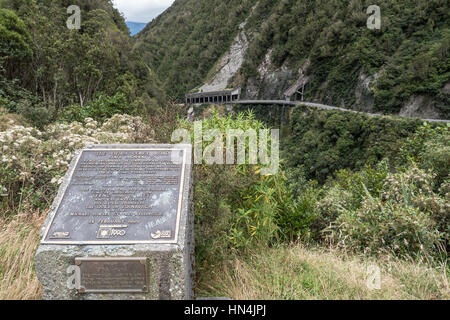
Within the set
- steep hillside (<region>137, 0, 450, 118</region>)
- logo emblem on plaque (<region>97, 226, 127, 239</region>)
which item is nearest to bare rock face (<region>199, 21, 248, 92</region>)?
steep hillside (<region>137, 0, 450, 118</region>)

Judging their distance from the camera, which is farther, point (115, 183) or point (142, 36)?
point (142, 36)

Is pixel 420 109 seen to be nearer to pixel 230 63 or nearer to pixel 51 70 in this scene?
pixel 51 70

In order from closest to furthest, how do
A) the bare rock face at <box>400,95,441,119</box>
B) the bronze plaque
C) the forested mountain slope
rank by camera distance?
1. the bronze plaque
2. the forested mountain slope
3. the bare rock face at <box>400,95,441,119</box>

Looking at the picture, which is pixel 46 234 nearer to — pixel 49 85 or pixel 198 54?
pixel 49 85

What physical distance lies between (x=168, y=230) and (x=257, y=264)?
4.68 ft

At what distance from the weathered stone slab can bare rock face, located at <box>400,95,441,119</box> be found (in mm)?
36246

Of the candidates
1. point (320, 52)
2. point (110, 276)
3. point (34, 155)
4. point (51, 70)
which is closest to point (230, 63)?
point (320, 52)

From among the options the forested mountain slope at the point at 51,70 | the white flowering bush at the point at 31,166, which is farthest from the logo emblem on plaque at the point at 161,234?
the forested mountain slope at the point at 51,70

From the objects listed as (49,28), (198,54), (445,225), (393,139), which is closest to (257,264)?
(445,225)

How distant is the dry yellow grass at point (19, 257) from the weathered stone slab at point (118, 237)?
0.60 meters

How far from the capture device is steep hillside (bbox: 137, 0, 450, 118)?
34750mm

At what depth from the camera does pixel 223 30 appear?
86.7m

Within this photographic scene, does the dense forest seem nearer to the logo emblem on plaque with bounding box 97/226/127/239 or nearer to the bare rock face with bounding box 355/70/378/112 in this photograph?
the logo emblem on plaque with bounding box 97/226/127/239

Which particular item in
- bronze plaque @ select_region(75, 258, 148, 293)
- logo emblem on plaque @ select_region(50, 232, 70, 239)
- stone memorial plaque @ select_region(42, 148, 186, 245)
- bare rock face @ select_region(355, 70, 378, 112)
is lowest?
bronze plaque @ select_region(75, 258, 148, 293)
